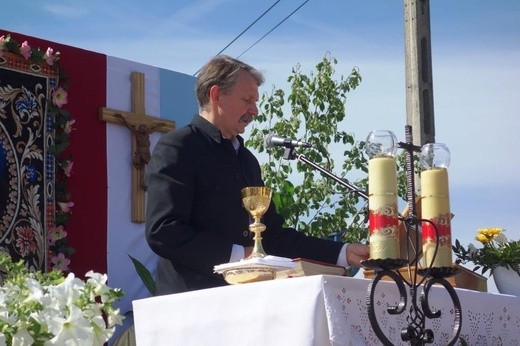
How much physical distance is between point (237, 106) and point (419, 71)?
3.04 m

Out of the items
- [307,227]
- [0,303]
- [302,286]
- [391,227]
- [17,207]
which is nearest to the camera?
[0,303]

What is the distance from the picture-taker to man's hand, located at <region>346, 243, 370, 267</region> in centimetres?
346

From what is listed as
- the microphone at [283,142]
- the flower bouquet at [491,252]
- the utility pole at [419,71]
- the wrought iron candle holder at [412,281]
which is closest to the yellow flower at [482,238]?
the flower bouquet at [491,252]

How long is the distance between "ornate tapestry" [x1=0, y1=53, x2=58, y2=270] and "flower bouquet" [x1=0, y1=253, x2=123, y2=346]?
2921mm

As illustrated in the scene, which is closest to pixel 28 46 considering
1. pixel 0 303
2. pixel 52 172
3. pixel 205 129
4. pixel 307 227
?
pixel 52 172

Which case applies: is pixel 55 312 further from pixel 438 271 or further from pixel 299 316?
pixel 438 271

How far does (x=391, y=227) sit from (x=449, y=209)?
23cm

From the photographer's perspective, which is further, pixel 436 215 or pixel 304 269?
pixel 304 269

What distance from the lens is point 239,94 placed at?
3.85 metres

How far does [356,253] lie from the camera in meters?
3.51

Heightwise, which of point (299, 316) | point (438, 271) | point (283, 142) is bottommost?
point (299, 316)

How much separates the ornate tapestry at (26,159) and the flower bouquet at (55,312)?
9.58 ft

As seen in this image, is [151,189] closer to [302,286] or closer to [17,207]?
[302,286]

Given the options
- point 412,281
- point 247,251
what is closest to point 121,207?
point 247,251
